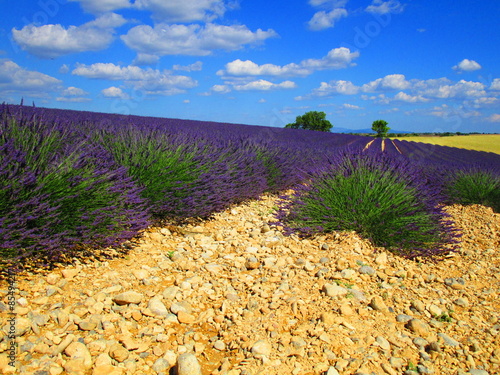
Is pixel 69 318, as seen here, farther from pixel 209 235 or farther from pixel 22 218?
pixel 209 235

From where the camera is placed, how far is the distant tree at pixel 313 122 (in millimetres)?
50719

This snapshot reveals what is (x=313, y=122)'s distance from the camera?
167ft

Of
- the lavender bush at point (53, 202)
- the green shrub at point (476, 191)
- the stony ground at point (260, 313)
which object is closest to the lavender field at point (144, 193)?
the lavender bush at point (53, 202)

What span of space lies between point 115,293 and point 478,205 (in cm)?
631

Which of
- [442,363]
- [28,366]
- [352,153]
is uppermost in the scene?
[352,153]

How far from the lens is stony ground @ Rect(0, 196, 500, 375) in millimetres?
1900

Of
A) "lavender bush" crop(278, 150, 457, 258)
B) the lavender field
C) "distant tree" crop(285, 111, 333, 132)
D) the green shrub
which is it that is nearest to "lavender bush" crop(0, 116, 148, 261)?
the lavender field

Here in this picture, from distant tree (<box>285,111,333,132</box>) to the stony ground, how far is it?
156 ft

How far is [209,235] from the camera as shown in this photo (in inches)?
157

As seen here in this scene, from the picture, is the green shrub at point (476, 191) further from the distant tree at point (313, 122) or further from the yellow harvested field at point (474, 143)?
the distant tree at point (313, 122)

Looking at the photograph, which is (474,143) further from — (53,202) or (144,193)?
(53,202)

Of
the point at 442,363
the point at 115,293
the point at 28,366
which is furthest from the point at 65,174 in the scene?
the point at 442,363

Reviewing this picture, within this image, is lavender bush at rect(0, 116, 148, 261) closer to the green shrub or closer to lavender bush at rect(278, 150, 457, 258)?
lavender bush at rect(278, 150, 457, 258)

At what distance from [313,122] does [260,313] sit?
50.3m
